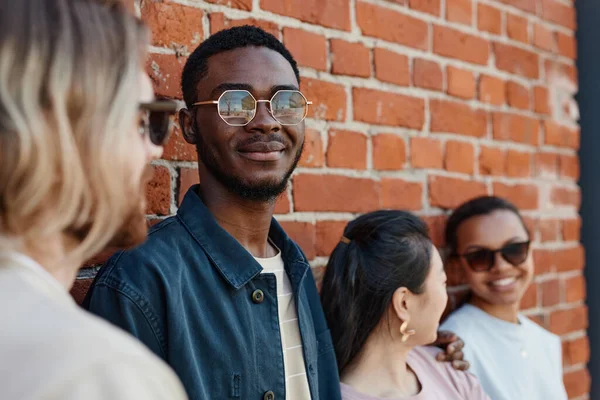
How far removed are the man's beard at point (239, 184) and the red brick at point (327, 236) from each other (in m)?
0.59

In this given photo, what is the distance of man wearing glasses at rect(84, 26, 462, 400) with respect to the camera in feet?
5.02

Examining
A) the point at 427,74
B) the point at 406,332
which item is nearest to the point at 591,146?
the point at 427,74

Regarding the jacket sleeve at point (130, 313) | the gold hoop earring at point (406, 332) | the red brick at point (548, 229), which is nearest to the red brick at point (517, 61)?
the red brick at point (548, 229)

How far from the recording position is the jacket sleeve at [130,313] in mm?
1484

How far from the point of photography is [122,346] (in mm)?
802

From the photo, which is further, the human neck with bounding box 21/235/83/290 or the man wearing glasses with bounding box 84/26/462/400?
the man wearing glasses with bounding box 84/26/462/400

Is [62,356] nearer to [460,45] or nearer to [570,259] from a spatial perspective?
[460,45]

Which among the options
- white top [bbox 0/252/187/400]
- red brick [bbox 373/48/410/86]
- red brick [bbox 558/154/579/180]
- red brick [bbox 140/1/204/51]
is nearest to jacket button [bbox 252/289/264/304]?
red brick [bbox 140/1/204/51]

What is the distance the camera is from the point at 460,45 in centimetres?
307

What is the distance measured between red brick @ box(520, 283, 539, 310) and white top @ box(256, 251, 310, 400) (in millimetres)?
1713

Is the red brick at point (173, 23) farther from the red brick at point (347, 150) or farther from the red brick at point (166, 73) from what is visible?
the red brick at point (347, 150)

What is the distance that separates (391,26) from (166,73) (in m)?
1.06

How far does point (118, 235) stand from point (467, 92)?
233 centimetres

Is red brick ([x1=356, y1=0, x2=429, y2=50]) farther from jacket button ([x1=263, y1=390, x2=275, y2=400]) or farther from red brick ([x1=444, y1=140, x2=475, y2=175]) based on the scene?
jacket button ([x1=263, y1=390, x2=275, y2=400])
